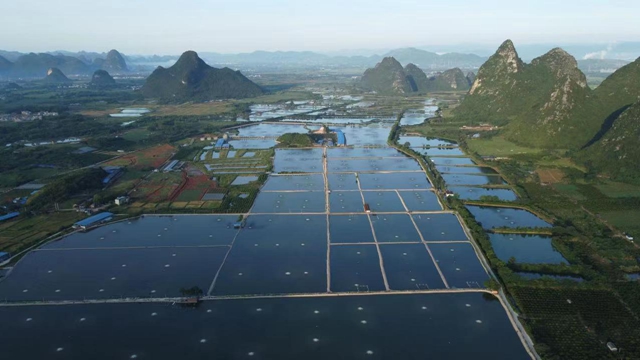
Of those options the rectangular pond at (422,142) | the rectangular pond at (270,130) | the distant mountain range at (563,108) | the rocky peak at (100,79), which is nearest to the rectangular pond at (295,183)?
the rectangular pond at (422,142)

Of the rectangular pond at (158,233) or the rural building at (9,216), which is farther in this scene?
the rural building at (9,216)

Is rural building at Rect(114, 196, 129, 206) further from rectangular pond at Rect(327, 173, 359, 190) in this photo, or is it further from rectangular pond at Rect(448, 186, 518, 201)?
rectangular pond at Rect(448, 186, 518, 201)

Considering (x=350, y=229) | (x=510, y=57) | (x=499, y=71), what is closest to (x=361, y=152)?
(x=350, y=229)

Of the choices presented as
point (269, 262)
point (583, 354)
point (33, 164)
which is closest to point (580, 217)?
point (583, 354)

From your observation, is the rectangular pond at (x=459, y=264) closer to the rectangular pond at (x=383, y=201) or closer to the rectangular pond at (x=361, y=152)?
the rectangular pond at (x=383, y=201)

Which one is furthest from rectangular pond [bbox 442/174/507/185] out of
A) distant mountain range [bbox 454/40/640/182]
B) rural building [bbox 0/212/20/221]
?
rural building [bbox 0/212/20/221]

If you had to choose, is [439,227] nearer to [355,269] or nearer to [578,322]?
[355,269]
